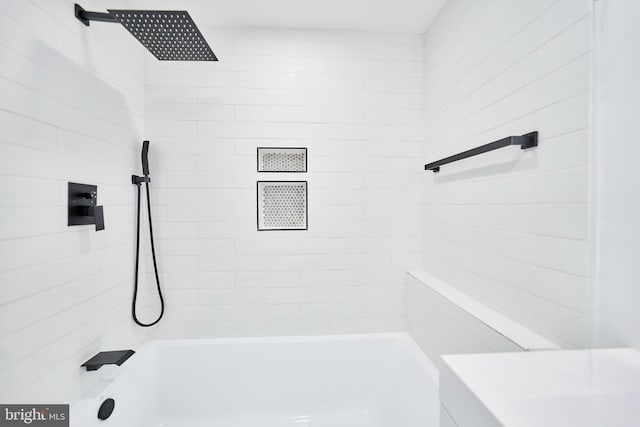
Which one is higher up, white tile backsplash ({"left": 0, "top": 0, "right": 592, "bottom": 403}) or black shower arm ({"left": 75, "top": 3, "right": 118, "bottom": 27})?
black shower arm ({"left": 75, "top": 3, "right": 118, "bottom": 27})

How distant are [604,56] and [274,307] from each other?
1853 mm

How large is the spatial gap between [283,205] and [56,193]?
111 cm

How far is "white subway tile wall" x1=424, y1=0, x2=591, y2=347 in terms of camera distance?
2.96 ft

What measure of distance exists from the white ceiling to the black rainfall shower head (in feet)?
1.55

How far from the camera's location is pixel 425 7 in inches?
67.6

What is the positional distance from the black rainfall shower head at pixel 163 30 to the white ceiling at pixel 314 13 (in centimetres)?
47

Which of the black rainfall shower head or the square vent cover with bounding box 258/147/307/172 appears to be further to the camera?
the square vent cover with bounding box 258/147/307/172

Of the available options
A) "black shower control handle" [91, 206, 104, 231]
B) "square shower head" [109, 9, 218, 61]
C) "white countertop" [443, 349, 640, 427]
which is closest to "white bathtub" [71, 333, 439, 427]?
"black shower control handle" [91, 206, 104, 231]

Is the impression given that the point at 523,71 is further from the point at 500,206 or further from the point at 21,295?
the point at 21,295

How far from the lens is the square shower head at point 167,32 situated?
113cm

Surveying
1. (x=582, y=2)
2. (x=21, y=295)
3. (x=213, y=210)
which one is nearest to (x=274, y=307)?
(x=213, y=210)

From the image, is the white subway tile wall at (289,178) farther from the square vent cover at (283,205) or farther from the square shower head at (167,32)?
the square shower head at (167,32)

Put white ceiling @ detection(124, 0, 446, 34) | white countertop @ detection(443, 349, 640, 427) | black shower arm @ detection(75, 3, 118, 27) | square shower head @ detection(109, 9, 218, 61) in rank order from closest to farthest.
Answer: white countertop @ detection(443, 349, 640, 427) → square shower head @ detection(109, 9, 218, 61) → black shower arm @ detection(75, 3, 118, 27) → white ceiling @ detection(124, 0, 446, 34)

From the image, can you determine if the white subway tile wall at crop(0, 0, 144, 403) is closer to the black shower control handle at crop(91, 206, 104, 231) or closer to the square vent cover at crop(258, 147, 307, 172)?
the black shower control handle at crop(91, 206, 104, 231)
